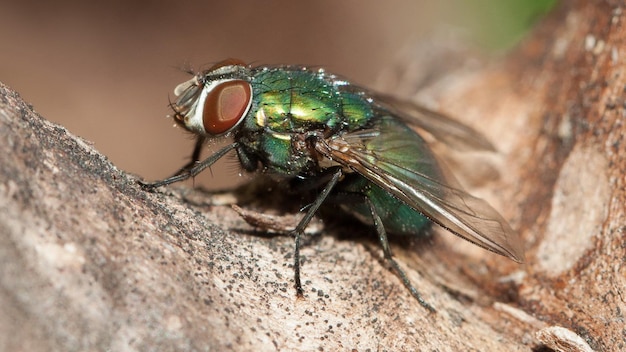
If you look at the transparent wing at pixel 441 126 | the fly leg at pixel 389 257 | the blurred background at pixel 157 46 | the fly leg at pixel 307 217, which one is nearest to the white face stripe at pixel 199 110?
the fly leg at pixel 307 217

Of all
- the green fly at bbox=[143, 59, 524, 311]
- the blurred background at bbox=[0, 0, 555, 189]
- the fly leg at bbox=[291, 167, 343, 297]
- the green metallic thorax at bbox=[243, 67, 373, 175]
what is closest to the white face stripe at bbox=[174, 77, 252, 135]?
the green fly at bbox=[143, 59, 524, 311]

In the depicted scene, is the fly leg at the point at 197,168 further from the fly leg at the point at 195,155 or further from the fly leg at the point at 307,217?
the fly leg at the point at 307,217

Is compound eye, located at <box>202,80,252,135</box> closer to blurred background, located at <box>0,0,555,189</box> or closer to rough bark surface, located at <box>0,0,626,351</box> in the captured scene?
rough bark surface, located at <box>0,0,626,351</box>

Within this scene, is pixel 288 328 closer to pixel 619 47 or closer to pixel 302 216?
pixel 302 216

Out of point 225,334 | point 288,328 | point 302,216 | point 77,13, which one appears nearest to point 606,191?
point 302,216

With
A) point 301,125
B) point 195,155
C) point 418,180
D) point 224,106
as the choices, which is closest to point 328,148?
point 301,125
